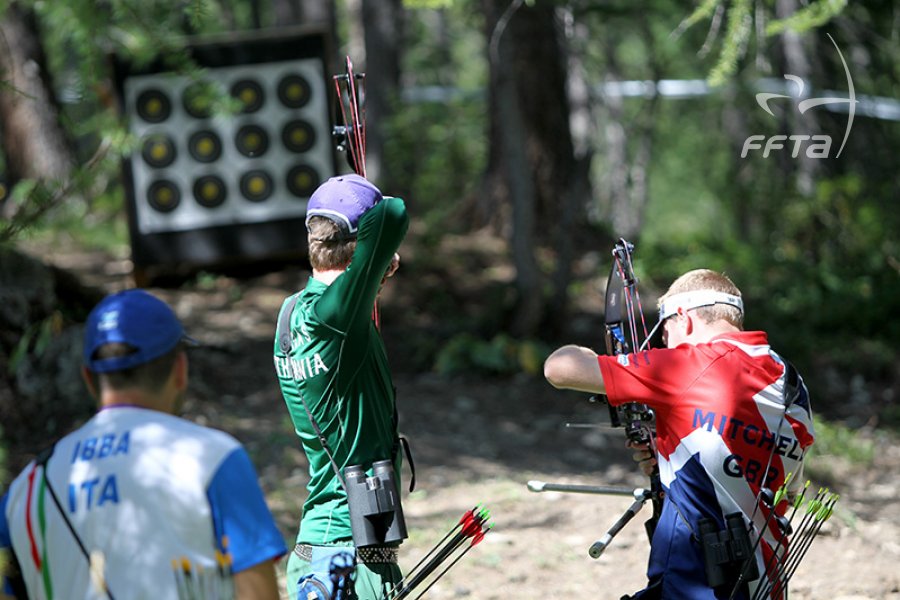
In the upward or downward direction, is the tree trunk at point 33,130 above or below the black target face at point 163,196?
above

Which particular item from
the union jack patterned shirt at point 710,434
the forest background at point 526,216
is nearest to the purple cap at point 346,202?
the union jack patterned shirt at point 710,434

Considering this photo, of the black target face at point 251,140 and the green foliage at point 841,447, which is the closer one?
the green foliage at point 841,447

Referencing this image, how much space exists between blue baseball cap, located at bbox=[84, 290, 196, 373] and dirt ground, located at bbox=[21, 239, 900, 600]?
2.97 m

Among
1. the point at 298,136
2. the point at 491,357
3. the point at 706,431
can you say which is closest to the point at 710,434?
the point at 706,431

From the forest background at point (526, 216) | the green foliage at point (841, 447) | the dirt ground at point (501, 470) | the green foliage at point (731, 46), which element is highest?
the green foliage at point (731, 46)

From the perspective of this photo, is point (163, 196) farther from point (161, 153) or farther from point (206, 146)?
point (206, 146)

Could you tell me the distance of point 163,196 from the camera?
375 inches

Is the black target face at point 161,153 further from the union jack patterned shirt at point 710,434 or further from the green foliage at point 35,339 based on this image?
the union jack patterned shirt at point 710,434

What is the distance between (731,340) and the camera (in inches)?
113

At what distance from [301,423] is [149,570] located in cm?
87

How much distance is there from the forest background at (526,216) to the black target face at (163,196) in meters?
0.29

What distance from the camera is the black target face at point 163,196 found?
9477 millimetres

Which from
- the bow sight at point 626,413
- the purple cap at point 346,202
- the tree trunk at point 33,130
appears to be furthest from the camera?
the tree trunk at point 33,130

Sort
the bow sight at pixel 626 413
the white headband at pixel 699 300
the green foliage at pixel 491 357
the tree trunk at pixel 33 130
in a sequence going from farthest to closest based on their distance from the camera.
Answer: the tree trunk at pixel 33 130
the green foliage at pixel 491 357
the bow sight at pixel 626 413
the white headband at pixel 699 300
